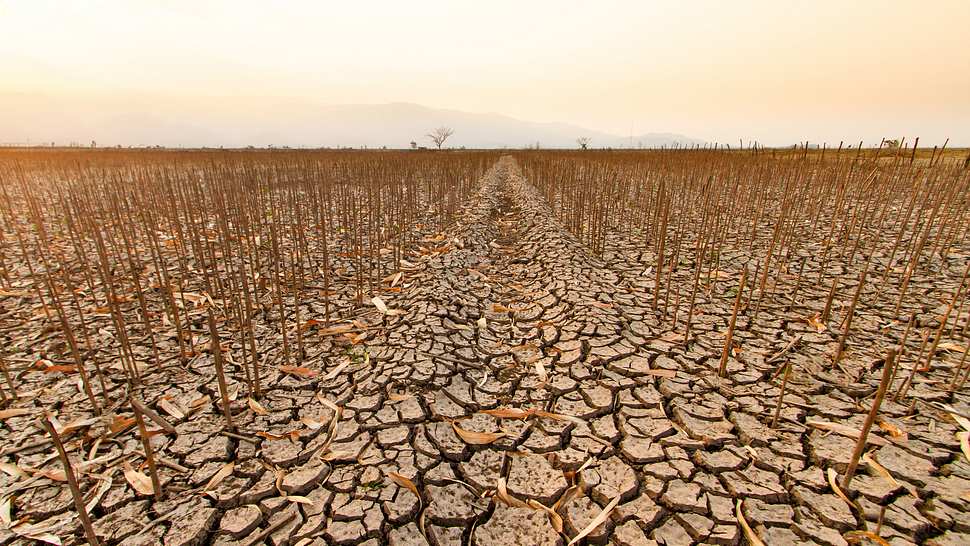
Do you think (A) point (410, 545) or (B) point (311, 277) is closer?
(A) point (410, 545)

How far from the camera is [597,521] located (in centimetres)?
194

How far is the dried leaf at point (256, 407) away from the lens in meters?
2.68

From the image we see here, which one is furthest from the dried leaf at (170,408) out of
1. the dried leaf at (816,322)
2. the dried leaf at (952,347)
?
the dried leaf at (952,347)

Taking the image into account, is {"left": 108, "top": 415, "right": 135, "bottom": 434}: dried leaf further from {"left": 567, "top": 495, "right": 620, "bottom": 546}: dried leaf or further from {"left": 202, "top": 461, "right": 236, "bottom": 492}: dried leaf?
{"left": 567, "top": 495, "right": 620, "bottom": 546}: dried leaf

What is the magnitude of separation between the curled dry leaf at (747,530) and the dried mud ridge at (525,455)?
0.04m

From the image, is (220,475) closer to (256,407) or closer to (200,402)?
(256,407)

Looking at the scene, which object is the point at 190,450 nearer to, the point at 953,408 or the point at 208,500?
the point at 208,500

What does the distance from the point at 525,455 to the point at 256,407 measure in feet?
5.94

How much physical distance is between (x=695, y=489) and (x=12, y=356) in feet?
16.6

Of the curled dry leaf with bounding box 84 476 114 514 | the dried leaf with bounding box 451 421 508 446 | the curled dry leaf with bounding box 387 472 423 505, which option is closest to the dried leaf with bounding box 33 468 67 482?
the curled dry leaf with bounding box 84 476 114 514

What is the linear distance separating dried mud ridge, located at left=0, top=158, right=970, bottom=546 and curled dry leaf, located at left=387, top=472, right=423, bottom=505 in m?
0.01

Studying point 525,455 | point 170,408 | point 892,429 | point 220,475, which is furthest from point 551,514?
point 170,408

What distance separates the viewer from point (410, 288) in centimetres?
486

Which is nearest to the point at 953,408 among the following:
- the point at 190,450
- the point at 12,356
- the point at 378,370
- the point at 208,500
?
the point at 378,370
